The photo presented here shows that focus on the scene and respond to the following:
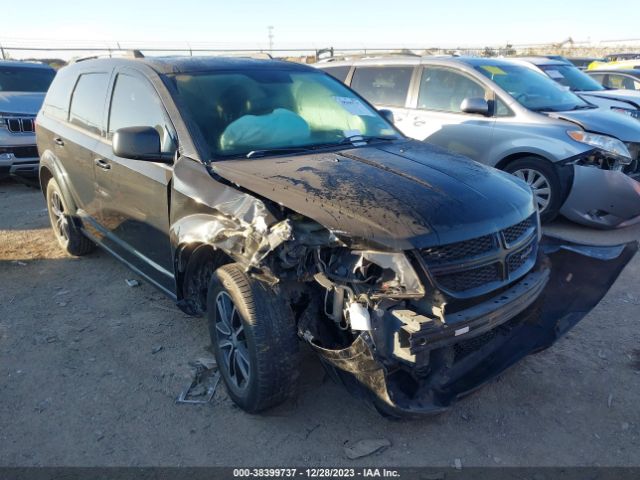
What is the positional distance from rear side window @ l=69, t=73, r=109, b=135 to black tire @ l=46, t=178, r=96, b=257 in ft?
2.91

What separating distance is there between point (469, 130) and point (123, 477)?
16.8ft

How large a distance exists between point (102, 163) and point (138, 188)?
0.62m

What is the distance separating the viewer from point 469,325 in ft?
7.72

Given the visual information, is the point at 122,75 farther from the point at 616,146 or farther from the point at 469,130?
the point at 616,146

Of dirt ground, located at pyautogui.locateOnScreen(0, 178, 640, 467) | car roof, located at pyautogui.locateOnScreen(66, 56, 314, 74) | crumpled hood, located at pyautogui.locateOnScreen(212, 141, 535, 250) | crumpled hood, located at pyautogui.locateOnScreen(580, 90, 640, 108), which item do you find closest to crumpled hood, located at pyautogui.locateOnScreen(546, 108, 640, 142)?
dirt ground, located at pyautogui.locateOnScreen(0, 178, 640, 467)

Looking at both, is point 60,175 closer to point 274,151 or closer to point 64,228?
point 64,228

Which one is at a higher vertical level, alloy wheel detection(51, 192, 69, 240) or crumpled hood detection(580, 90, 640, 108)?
crumpled hood detection(580, 90, 640, 108)

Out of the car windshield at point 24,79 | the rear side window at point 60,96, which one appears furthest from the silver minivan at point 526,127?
the car windshield at point 24,79

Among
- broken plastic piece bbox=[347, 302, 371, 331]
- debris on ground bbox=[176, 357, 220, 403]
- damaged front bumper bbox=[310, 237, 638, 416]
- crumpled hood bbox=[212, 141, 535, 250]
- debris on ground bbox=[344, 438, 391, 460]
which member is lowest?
debris on ground bbox=[176, 357, 220, 403]

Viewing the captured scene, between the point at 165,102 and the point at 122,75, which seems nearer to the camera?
the point at 165,102

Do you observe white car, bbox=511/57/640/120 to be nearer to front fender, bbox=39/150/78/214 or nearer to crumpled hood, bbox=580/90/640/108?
crumpled hood, bbox=580/90/640/108

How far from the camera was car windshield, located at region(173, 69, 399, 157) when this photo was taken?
10.5 ft

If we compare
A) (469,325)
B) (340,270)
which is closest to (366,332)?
(340,270)

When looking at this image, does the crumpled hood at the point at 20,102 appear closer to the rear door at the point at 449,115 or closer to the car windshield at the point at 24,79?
the car windshield at the point at 24,79
